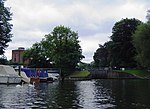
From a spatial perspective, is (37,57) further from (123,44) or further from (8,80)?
(8,80)

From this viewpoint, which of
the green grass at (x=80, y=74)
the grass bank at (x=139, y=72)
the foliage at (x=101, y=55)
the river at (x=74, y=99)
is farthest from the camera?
the foliage at (x=101, y=55)

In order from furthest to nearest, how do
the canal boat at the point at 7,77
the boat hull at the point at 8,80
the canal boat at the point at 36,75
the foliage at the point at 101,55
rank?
the foliage at the point at 101,55 → the canal boat at the point at 36,75 → the canal boat at the point at 7,77 → the boat hull at the point at 8,80

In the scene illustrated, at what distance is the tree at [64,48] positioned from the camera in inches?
4109

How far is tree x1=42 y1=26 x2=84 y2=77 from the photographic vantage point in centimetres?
10438

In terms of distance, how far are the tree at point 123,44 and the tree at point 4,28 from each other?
62132mm

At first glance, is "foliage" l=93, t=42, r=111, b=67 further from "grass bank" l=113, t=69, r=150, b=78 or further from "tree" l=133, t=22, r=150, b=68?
"tree" l=133, t=22, r=150, b=68

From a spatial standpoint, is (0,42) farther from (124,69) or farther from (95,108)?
(124,69)

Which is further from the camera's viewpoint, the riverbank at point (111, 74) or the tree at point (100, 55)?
the tree at point (100, 55)

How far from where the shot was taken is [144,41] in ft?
283

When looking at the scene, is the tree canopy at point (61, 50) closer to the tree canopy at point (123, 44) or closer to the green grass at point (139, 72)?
the green grass at point (139, 72)

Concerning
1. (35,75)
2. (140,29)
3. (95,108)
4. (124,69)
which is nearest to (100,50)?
(124,69)

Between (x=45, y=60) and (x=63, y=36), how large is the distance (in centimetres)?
1143

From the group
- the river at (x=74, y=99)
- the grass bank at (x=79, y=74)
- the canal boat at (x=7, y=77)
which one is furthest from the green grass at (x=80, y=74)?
the river at (x=74, y=99)

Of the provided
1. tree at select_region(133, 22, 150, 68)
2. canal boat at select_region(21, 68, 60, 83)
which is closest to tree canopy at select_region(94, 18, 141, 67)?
tree at select_region(133, 22, 150, 68)
